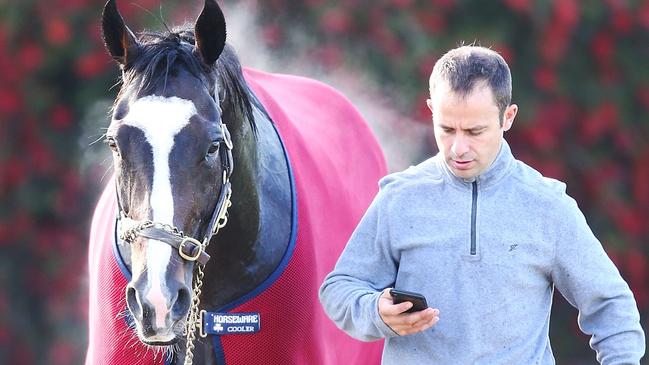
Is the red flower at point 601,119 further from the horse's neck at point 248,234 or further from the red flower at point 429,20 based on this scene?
the horse's neck at point 248,234

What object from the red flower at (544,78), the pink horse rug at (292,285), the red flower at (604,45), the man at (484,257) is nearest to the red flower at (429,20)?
the red flower at (544,78)

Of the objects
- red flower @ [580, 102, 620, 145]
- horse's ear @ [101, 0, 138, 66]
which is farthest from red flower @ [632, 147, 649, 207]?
horse's ear @ [101, 0, 138, 66]

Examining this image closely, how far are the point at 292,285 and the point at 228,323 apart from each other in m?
0.19

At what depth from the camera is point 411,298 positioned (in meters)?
2.59

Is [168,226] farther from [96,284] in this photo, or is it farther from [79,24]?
[79,24]

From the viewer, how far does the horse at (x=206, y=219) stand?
2.78 meters

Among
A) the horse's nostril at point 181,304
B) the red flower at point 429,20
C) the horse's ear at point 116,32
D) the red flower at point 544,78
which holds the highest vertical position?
the red flower at point 429,20

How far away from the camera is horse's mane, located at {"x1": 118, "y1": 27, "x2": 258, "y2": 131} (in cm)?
291

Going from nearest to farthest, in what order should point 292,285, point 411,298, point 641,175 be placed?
point 411,298, point 292,285, point 641,175

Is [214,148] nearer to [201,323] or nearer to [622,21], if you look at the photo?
[201,323]

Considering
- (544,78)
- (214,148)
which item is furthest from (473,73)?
(544,78)

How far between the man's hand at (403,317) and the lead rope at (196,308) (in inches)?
18.7

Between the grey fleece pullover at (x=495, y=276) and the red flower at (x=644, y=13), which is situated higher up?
the red flower at (x=644, y=13)

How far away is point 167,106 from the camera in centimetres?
285
